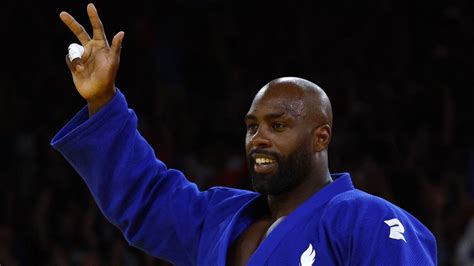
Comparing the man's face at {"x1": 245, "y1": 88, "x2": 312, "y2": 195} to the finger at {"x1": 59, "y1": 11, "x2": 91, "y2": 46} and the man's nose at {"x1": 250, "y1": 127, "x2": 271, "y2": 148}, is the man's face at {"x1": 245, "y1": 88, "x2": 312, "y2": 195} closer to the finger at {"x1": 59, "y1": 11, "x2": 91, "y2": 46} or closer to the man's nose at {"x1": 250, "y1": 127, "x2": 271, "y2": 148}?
the man's nose at {"x1": 250, "y1": 127, "x2": 271, "y2": 148}

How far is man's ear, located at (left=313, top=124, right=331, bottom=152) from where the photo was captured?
2926mm

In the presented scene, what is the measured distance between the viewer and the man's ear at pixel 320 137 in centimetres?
293

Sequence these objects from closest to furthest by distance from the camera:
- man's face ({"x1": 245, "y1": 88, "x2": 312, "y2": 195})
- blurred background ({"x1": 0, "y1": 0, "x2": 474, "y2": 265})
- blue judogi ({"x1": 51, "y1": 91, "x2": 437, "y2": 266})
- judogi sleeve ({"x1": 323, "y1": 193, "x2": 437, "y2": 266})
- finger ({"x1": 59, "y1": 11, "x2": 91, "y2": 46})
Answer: judogi sleeve ({"x1": 323, "y1": 193, "x2": 437, "y2": 266}), blue judogi ({"x1": 51, "y1": 91, "x2": 437, "y2": 266}), man's face ({"x1": 245, "y1": 88, "x2": 312, "y2": 195}), finger ({"x1": 59, "y1": 11, "x2": 91, "y2": 46}), blurred background ({"x1": 0, "y1": 0, "x2": 474, "y2": 265})

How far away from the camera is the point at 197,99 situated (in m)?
7.62

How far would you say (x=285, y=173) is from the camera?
2883mm

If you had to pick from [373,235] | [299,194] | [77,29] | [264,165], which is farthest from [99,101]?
[373,235]

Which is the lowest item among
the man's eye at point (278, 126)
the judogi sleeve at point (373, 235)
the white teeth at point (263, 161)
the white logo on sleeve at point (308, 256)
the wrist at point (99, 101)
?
the white logo on sleeve at point (308, 256)

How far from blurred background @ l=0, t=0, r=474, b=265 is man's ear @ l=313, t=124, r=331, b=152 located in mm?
2745

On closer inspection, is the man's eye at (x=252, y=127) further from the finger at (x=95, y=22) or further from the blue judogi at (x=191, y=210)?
the finger at (x=95, y=22)

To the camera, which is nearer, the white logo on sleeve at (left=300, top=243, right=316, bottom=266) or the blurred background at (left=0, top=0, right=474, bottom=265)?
the white logo on sleeve at (left=300, top=243, right=316, bottom=266)

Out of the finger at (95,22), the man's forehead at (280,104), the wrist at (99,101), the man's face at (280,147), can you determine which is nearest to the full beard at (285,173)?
the man's face at (280,147)

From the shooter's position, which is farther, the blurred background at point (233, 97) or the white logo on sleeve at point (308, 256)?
the blurred background at point (233, 97)

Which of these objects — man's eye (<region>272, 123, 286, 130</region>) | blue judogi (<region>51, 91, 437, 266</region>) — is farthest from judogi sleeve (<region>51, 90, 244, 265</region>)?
man's eye (<region>272, 123, 286, 130</region>)

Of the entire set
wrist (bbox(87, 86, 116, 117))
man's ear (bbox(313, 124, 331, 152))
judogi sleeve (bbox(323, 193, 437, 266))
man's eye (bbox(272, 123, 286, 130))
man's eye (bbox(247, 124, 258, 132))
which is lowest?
judogi sleeve (bbox(323, 193, 437, 266))
